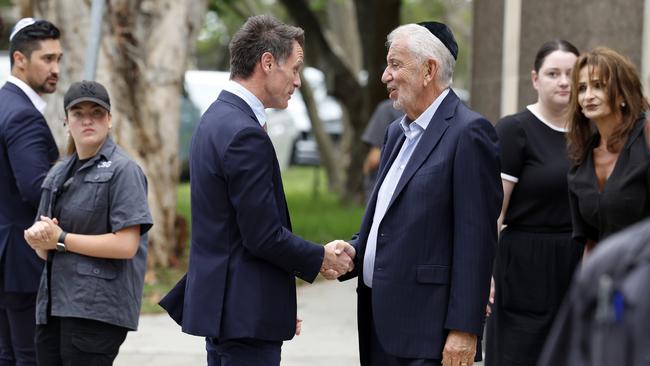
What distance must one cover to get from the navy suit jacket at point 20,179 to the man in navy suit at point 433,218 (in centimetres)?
205

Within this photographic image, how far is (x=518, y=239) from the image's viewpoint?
5.12 m

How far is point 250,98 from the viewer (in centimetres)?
420

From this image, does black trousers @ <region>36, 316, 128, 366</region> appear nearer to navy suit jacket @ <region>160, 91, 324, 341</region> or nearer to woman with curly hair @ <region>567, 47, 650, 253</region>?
navy suit jacket @ <region>160, 91, 324, 341</region>

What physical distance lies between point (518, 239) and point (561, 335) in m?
3.16

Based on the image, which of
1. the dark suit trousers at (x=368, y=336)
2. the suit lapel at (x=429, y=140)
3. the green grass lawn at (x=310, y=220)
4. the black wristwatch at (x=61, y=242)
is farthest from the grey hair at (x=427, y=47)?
the green grass lawn at (x=310, y=220)

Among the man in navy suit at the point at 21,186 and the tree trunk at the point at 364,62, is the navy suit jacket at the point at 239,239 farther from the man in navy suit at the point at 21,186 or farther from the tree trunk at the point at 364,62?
the tree trunk at the point at 364,62

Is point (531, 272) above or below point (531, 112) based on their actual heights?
below

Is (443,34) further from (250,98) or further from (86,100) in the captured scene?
(86,100)

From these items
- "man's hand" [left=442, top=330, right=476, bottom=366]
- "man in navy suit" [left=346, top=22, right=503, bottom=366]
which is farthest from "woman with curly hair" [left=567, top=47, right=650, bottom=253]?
"man's hand" [left=442, top=330, right=476, bottom=366]

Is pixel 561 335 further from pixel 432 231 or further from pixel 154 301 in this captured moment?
pixel 154 301

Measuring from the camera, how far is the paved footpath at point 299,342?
7.70 m

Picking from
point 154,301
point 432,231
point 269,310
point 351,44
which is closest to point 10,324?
point 269,310

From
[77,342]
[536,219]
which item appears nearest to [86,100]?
[77,342]

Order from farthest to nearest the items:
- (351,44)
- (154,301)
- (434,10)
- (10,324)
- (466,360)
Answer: (434,10), (351,44), (154,301), (10,324), (466,360)
